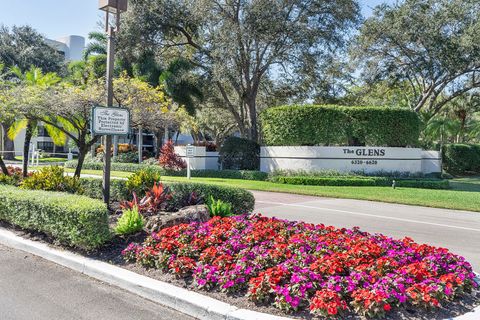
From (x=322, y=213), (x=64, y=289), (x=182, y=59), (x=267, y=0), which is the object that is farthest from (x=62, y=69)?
(x=64, y=289)

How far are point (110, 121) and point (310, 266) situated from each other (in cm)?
532

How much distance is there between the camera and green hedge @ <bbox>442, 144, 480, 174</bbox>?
3600cm

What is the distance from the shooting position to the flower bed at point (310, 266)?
4.39 m

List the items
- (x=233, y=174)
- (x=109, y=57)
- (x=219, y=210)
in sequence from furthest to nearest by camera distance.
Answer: (x=233, y=174)
(x=109, y=57)
(x=219, y=210)

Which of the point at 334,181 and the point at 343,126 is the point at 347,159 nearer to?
the point at 343,126

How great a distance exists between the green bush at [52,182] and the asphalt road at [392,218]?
5116 mm

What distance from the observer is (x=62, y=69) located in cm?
4991

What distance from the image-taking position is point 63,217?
666 centimetres

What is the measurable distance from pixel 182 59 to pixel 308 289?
26.3 m

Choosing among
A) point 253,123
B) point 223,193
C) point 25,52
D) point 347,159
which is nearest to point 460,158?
point 347,159

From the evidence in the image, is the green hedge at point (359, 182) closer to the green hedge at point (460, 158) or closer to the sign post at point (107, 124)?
the sign post at point (107, 124)

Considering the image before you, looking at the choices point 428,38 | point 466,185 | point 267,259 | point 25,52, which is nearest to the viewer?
point 267,259

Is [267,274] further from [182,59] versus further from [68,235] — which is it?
[182,59]

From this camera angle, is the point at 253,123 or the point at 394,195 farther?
the point at 253,123
